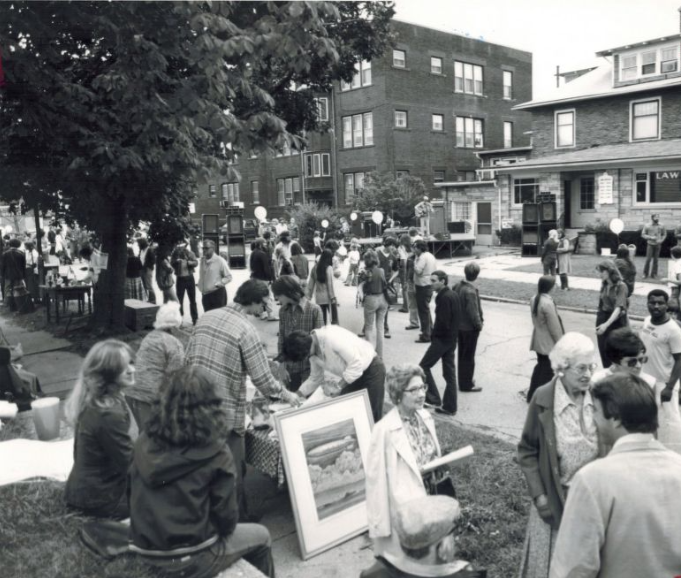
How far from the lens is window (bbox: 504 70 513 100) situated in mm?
44938

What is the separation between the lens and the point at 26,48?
915 cm

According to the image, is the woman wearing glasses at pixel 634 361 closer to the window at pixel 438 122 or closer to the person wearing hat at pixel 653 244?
the person wearing hat at pixel 653 244

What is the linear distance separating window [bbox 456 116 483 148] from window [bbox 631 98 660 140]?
588 inches

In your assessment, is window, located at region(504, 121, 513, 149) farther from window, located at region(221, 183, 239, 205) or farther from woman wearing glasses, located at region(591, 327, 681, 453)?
woman wearing glasses, located at region(591, 327, 681, 453)

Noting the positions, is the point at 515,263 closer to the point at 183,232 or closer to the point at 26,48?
the point at 183,232

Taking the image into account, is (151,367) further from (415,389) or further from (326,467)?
(415,389)

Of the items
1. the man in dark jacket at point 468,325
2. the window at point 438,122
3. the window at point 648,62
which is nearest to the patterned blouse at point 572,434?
the man in dark jacket at point 468,325

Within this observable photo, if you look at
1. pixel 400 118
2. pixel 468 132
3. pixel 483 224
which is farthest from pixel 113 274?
pixel 468 132

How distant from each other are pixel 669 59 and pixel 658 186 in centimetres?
602

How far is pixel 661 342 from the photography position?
623 cm

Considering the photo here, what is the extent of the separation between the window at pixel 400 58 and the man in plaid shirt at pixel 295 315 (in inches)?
1368

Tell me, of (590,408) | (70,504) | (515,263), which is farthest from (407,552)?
(515,263)

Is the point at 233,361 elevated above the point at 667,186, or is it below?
below

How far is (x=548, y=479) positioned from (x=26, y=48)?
8.93 m
